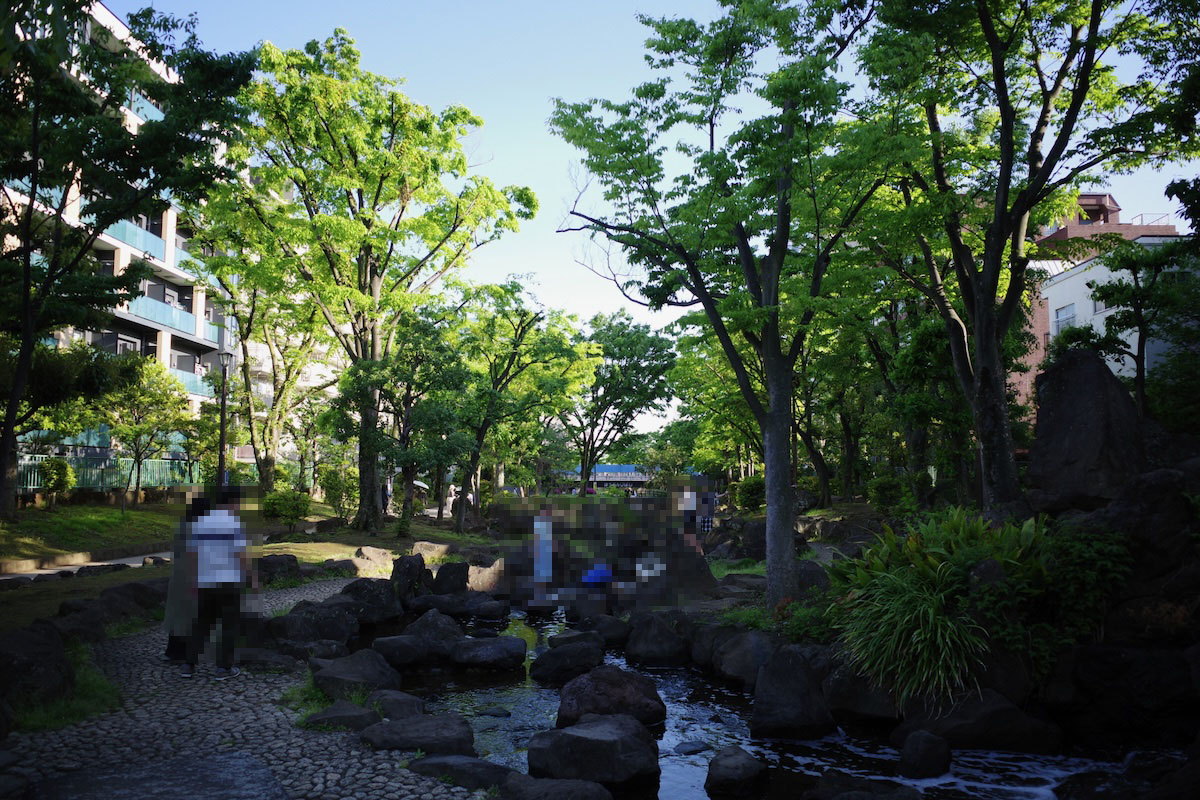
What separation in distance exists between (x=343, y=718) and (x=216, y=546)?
2.40 metres

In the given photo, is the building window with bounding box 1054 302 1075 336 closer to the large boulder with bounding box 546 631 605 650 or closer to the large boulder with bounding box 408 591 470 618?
the large boulder with bounding box 408 591 470 618

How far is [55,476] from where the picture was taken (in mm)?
24875

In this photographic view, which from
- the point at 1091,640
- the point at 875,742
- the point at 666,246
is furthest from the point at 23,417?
the point at 1091,640

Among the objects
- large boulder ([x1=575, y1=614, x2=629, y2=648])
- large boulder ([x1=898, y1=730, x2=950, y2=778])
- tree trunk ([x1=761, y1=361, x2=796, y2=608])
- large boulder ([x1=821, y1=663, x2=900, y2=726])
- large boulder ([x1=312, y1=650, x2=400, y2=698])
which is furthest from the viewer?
large boulder ([x1=575, y1=614, x2=629, y2=648])

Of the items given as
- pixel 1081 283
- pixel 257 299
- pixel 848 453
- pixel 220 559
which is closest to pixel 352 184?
pixel 257 299

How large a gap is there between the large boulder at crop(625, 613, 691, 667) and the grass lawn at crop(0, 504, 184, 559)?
12.1m

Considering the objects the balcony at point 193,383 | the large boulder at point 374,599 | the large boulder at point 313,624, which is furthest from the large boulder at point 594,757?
the balcony at point 193,383

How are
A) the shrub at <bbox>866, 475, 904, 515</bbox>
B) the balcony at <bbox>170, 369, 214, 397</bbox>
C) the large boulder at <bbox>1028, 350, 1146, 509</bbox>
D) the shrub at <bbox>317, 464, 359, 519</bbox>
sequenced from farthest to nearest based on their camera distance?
1. the balcony at <bbox>170, 369, 214, 397</bbox>
2. the shrub at <bbox>317, 464, 359, 519</bbox>
3. the shrub at <bbox>866, 475, 904, 515</bbox>
4. the large boulder at <bbox>1028, 350, 1146, 509</bbox>

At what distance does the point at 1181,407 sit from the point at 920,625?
1902 cm

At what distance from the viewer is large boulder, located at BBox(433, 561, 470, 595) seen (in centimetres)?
1752

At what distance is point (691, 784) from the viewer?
7391 millimetres

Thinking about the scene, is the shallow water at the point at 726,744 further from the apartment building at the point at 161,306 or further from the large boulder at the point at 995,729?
the apartment building at the point at 161,306

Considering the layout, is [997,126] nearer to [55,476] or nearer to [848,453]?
[848,453]

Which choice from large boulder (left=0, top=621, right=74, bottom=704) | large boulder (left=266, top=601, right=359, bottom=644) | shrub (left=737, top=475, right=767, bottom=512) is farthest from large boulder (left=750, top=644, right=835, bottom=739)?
shrub (left=737, top=475, right=767, bottom=512)
